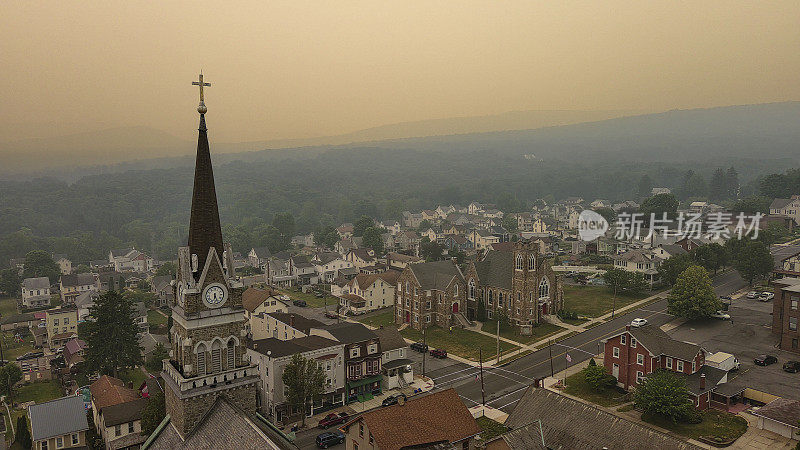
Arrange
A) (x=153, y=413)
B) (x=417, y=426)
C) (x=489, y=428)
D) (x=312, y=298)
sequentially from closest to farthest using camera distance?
(x=417, y=426), (x=153, y=413), (x=489, y=428), (x=312, y=298)

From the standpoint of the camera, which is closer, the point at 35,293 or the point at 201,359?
the point at 201,359

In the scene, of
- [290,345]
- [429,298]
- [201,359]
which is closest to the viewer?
[201,359]

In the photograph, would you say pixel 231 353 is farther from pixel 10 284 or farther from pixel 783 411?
pixel 10 284

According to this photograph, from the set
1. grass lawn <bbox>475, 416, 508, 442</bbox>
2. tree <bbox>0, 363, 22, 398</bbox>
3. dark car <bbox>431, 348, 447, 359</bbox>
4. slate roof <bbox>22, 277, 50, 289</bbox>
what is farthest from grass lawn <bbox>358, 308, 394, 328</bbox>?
slate roof <bbox>22, 277, 50, 289</bbox>

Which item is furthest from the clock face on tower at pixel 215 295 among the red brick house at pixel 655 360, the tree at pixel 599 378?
the red brick house at pixel 655 360

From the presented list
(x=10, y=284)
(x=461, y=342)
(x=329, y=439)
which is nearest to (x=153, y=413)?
(x=329, y=439)

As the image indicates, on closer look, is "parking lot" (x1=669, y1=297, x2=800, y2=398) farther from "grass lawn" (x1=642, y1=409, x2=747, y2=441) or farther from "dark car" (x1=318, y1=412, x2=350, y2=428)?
"dark car" (x1=318, y1=412, x2=350, y2=428)

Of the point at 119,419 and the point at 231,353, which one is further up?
the point at 231,353
